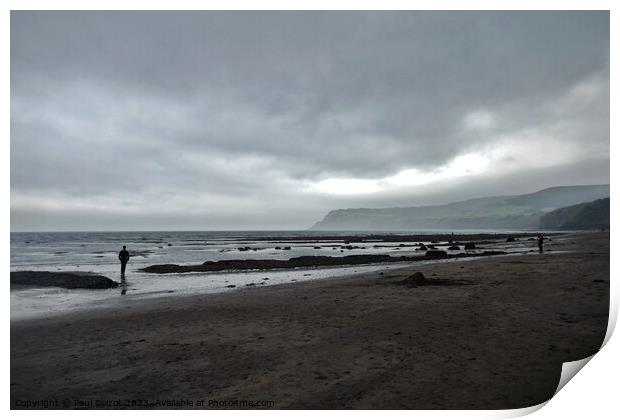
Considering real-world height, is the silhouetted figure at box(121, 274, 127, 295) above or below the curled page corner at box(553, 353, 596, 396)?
below

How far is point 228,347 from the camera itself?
725 centimetres

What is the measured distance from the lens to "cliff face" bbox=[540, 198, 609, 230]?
116 metres

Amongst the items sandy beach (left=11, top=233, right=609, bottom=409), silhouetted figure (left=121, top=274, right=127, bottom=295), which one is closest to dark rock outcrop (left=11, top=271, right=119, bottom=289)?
silhouetted figure (left=121, top=274, right=127, bottom=295)

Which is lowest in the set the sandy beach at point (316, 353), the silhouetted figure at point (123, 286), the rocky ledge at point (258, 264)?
the rocky ledge at point (258, 264)

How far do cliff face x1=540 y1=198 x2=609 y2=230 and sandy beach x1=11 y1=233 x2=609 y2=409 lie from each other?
122m

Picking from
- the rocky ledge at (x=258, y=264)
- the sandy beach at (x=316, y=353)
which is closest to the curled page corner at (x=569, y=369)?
the sandy beach at (x=316, y=353)

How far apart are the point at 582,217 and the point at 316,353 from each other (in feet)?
534

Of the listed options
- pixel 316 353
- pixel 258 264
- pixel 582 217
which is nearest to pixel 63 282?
pixel 258 264

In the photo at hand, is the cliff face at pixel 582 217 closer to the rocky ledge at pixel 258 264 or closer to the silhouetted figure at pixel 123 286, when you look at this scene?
the rocky ledge at pixel 258 264

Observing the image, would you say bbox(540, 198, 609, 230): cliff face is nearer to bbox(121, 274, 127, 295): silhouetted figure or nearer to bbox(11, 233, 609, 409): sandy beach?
bbox(11, 233, 609, 409): sandy beach

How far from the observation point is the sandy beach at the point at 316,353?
208 inches

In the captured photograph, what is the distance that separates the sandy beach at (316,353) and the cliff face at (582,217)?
122392 millimetres

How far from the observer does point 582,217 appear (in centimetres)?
13225
